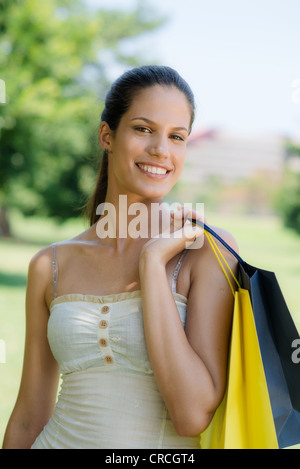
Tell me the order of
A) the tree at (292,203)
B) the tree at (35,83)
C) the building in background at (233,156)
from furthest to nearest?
the building in background at (233,156) → the tree at (292,203) → the tree at (35,83)

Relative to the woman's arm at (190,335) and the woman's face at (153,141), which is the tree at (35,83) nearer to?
the woman's face at (153,141)

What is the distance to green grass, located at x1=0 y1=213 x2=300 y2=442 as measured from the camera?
6539mm

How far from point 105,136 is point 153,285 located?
25.9 inches

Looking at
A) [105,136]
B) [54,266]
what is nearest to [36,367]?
[54,266]

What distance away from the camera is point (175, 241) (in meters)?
1.70

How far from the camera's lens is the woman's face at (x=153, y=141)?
177 centimetres

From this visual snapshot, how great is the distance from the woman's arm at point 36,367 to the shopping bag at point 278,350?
731mm

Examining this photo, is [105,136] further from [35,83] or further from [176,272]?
[35,83]

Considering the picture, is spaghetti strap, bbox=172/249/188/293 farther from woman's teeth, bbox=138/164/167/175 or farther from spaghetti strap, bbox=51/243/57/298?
spaghetti strap, bbox=51/243/57/298

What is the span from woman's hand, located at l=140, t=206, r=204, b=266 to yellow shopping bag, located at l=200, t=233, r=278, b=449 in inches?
9.4

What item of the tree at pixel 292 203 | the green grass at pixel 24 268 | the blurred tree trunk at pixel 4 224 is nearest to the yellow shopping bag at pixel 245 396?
the green grass at pixel 24 268

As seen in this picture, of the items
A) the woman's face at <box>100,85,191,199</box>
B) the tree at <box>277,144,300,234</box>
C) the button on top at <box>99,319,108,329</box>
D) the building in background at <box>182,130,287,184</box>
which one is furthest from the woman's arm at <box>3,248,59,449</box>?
the building in background at <box>182,130,287,184</box>

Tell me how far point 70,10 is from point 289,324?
76.4 ft

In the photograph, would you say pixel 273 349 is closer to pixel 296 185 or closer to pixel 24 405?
pixel 24 405
